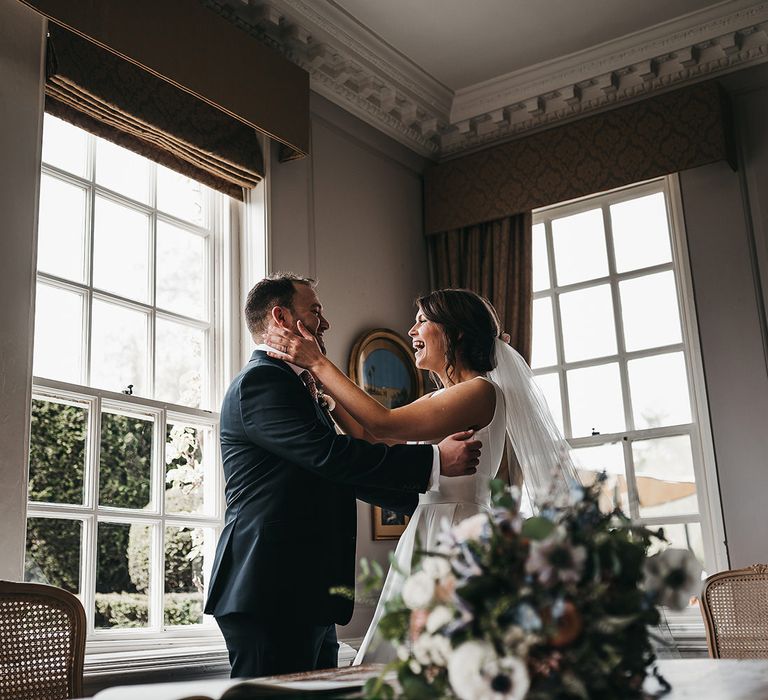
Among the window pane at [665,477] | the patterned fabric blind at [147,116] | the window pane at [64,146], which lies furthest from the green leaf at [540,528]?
the window pane at [665,477]

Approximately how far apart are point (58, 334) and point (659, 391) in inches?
118

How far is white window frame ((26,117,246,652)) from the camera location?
335cm

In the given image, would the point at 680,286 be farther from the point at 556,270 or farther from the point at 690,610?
the point at 690,610

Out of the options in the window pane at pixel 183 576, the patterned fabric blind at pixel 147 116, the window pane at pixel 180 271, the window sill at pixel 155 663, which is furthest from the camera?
the window pane at pixel 180 271

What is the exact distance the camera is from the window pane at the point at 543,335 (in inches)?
207

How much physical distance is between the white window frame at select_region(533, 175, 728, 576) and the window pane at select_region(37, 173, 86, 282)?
266 cm

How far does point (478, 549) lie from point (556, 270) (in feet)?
14.1

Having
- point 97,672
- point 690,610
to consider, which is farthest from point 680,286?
point 97,672

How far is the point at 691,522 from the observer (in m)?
4.64

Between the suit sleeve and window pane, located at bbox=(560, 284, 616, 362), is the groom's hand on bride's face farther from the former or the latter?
window pane, located at bbox=(560, 284, 616, 362)

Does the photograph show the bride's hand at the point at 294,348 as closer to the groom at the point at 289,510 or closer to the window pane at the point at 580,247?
the groom at the point at 289,510

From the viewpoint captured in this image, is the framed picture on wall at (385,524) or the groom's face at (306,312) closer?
the groom's face at (306,312)

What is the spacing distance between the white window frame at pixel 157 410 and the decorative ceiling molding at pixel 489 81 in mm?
890

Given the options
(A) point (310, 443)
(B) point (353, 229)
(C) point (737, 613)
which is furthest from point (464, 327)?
(B) point (353, 229)
